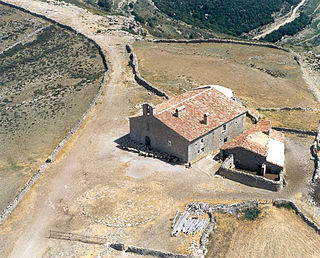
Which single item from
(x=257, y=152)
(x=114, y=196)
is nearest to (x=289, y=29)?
(x=257, y=152)

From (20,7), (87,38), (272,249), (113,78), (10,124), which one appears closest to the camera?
(272,249)

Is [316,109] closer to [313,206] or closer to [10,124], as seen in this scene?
[313,206]

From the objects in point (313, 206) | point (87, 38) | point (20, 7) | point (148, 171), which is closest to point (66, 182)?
point (148, 171)

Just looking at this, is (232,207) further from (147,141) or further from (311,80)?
(311,80)

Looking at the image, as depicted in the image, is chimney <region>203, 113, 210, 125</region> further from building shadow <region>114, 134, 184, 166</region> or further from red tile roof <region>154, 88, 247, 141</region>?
building shadow <region>114, 134, 184, 166</region>

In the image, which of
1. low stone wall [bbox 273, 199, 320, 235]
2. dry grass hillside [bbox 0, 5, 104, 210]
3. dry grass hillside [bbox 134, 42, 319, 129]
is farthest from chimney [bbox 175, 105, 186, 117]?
Result: dry grass hillside [bbox 0, 5, 104, 210]

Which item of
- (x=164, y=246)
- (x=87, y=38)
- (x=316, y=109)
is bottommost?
(x=164, y=246)
